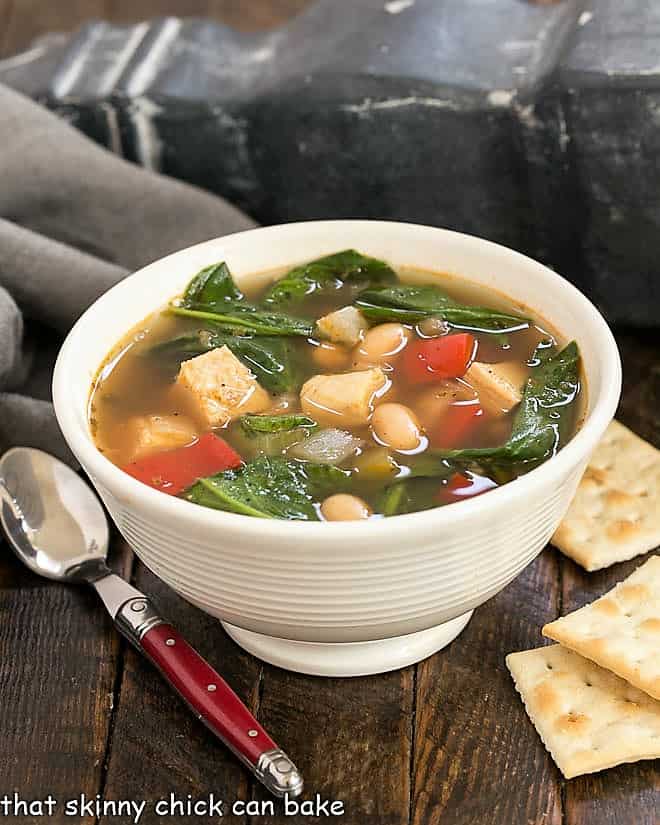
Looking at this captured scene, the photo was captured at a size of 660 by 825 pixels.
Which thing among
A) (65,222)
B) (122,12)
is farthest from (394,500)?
(122,12)

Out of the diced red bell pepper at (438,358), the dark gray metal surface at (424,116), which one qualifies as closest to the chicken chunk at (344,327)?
the diced red bell pepper at (438,358)

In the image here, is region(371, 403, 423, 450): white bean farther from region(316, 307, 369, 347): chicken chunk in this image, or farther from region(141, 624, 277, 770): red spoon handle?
region(141, 624, 277, 770): red spoon handle

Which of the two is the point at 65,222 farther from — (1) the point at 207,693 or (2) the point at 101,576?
(1) the point at 207,693

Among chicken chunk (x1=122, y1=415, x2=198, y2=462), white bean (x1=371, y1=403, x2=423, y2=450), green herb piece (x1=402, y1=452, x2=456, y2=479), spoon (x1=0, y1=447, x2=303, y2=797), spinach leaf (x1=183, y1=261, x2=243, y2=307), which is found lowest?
spoon (x1=0, y1=447, x2=303, y2=797)

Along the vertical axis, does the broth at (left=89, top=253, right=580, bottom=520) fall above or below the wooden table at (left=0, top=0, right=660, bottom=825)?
above

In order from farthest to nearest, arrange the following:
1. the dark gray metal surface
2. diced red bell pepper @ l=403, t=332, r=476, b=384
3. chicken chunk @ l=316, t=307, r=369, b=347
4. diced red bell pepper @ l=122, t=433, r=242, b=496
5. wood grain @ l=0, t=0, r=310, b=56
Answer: wood grain @ l=0, t=0, r=310, b=56 < the dark gray metal surface < chicken chunk @ l=316, t=307, r=369, b=347 < diced red bell pepper @ l=403, t=332, r=476, b=384 < diced red bell pepper @ l=122, t=433, r=242, b=496

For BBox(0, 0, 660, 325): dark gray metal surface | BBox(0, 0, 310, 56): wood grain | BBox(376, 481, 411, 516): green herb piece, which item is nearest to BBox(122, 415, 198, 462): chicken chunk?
BBox(376, 481, 411, 516): green herb piece

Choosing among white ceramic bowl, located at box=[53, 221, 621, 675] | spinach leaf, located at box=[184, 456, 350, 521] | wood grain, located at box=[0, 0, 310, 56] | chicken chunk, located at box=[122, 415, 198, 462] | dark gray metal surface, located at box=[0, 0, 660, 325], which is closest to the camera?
white ceramic bowl, located at box=[53, 221, 621, 675]
